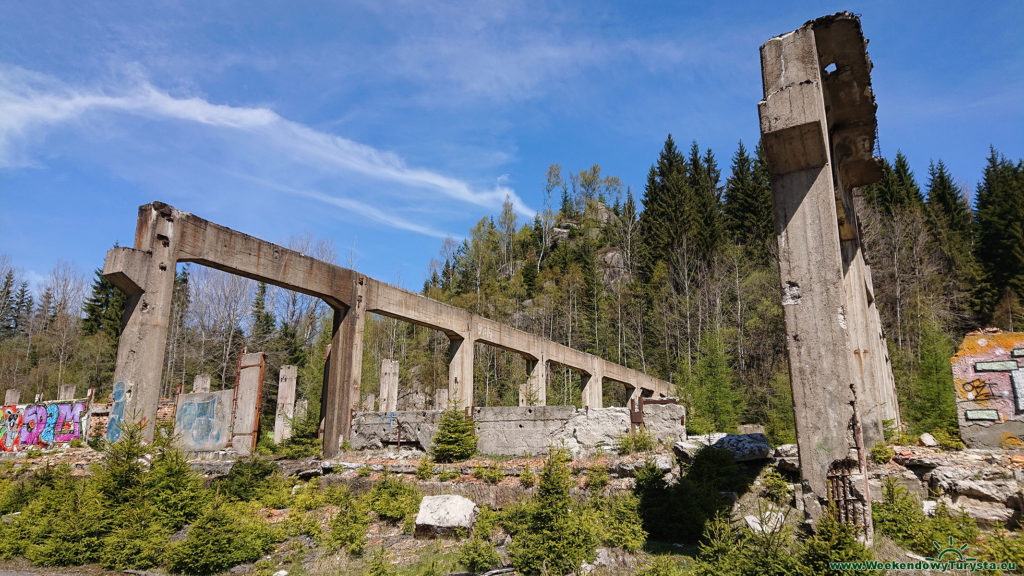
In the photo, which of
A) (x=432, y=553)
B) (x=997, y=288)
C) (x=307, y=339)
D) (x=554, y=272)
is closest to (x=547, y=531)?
(x=432, y=553)

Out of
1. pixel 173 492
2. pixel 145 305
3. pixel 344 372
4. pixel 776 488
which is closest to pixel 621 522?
pixel 776 488

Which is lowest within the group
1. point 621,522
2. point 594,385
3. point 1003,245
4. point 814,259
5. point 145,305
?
point 621,522

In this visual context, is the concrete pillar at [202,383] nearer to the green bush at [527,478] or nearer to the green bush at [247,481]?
the green bush at [247,481]

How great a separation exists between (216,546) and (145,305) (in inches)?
247

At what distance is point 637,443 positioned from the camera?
469 inches

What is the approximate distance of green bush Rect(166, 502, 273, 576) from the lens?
789cm

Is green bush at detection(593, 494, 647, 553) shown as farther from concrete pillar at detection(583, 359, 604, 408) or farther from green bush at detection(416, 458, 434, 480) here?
concrete pillar at detection(583, 359, 604, 408)

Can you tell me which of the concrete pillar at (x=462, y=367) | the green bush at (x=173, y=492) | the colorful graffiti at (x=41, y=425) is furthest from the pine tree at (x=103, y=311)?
the green bush at (x=173, y=492)

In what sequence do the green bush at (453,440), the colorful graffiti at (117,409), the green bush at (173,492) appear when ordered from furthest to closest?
the green bush at (453,440)
the colorful graffiti at (117,409)
the green bush at (173,492)

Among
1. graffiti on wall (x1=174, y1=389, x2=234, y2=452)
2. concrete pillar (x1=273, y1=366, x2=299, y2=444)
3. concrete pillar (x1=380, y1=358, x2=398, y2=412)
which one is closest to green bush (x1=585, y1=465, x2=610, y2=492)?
concrete pillar (x1=380, y1=358, x2=398, y2=412)

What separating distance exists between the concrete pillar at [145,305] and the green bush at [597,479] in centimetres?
918

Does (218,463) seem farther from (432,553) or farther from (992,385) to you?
(992,385)

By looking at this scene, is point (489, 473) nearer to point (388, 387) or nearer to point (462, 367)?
point (462, 367)

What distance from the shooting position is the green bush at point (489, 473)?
11180 millimetres
